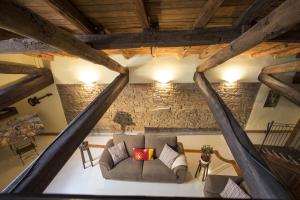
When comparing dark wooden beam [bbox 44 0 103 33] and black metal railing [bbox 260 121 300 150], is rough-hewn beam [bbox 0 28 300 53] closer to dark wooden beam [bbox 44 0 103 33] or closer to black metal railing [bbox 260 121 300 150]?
dark wooden beam [bbox 44 0 103 33]

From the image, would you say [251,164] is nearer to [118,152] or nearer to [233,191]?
[233,191]

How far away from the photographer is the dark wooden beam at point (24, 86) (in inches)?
130

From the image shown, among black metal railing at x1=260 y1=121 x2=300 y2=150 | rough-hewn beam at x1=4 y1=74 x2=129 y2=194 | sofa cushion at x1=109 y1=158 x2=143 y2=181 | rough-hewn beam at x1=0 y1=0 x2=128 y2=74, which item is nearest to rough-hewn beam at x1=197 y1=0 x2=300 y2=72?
rough-hewn beam at x1=0 y1=0 x2=128 y2=74

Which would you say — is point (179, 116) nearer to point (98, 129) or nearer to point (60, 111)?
point (98, 129)

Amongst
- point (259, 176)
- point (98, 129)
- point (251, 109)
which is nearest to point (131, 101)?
point (98, 129)

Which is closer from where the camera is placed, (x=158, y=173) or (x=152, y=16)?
(x=152, y=16)

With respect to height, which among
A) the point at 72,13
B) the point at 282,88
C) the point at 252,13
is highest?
the point at 252,13

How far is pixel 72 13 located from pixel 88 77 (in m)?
3.60

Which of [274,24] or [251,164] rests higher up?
[274,24]

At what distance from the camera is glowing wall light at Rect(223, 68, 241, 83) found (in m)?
4.86

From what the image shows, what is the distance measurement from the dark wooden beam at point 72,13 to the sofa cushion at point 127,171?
3.06m

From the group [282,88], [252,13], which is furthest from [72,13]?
[282,88]

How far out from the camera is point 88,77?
16.4 feet

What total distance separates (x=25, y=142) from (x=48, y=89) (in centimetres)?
186
